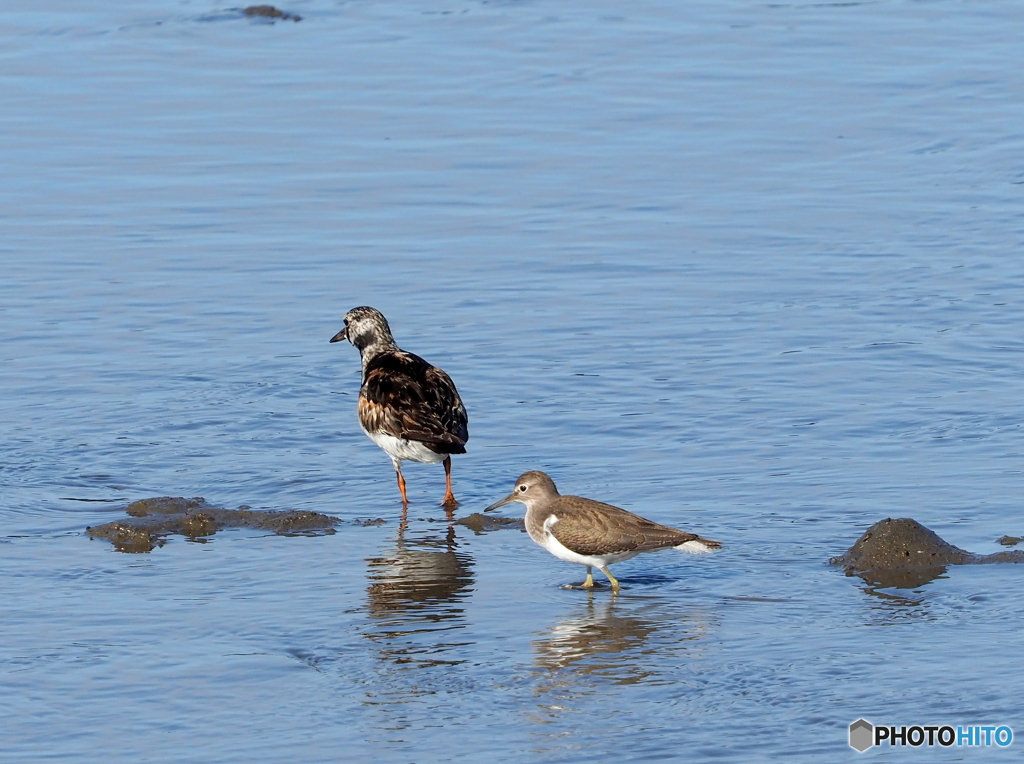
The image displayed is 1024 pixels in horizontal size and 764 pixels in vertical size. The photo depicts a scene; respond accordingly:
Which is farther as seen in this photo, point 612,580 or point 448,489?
point 448,489

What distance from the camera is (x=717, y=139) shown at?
21734 mm

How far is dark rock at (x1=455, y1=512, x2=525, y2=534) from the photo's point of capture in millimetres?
11102

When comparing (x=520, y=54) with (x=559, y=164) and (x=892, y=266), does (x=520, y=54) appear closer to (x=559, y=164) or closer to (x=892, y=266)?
(x=559, y=164)

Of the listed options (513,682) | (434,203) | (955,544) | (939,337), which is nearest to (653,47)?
(434,203)

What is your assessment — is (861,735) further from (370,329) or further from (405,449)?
(370,329)

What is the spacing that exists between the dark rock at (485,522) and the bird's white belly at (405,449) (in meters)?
0.62

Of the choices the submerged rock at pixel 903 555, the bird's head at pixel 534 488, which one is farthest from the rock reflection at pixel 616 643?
the submerged rock at pixel 903 555

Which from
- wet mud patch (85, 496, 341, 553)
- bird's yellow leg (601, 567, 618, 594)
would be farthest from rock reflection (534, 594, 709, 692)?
wet mud patch (85, 496, 341, 553)

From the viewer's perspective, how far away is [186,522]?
10.8 meters

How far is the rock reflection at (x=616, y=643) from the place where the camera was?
8328 mm

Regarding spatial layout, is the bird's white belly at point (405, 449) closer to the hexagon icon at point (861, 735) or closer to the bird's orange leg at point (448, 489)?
the bird's orange leg at point (448, 489)

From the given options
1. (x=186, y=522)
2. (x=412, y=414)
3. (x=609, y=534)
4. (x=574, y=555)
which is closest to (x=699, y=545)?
(x=609, y=534)

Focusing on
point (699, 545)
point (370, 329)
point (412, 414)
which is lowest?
point (699, 545)

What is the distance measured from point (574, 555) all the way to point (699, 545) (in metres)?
0.69
